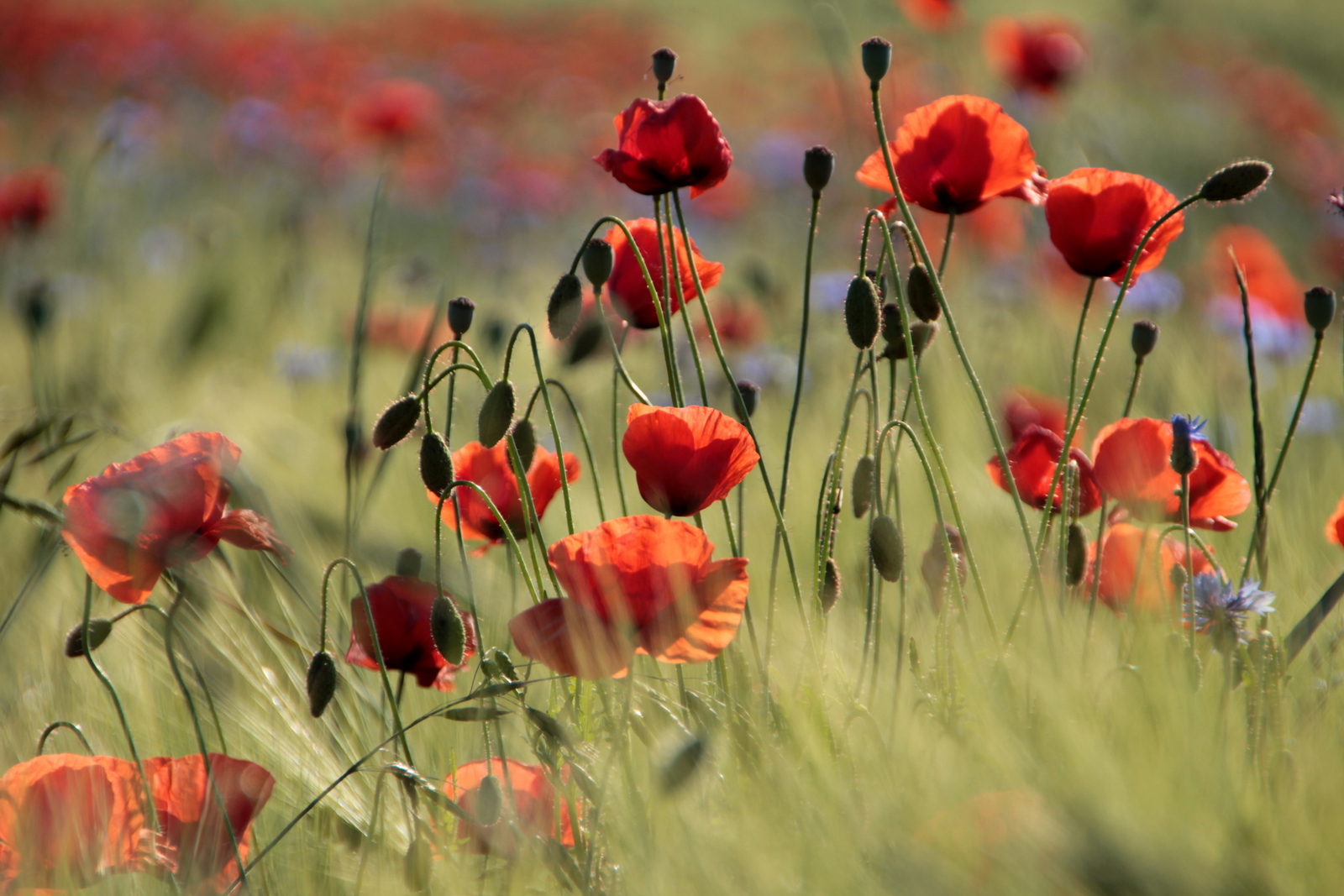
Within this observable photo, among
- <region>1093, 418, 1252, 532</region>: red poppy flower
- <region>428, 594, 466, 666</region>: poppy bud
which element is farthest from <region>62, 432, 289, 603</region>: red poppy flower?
<region>1093, 418, 1252, 532</region>: red poppy flower

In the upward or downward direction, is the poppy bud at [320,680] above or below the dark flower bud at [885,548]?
below

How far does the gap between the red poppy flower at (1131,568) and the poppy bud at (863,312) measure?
0.19 metres

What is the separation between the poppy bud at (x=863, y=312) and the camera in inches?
22.3

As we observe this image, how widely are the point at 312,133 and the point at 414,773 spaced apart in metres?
3.24

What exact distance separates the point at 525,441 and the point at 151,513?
0.21 metres

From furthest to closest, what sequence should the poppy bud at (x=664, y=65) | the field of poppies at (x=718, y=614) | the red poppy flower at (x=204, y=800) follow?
the poppy bud at (x=664, y=65), the red poppy flower at (x=204, y=800), the field of poppies at (x=718, y=614)

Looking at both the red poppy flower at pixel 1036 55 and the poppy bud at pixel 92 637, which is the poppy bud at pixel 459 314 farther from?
the red poppy flower at pixel 1036 55

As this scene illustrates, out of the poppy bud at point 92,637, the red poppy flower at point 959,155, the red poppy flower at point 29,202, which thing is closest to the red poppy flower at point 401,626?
the poppy bud at point 92,637

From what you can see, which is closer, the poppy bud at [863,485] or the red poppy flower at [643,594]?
the red poppy flower at [643,594]

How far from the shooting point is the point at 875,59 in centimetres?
58

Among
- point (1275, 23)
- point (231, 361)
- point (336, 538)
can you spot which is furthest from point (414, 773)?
point (1275, 23)

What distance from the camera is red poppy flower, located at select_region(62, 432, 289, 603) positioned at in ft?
1.64

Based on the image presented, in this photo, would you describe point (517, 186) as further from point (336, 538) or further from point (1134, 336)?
point (1134, 336)

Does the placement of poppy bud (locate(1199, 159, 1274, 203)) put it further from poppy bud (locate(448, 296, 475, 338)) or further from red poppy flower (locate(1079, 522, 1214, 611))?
poppy bud (locate(448, 296, 475, 338))
